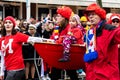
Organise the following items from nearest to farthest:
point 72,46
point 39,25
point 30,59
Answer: point 72,46, point 30,59, point 39,25

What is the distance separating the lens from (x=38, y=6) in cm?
3161

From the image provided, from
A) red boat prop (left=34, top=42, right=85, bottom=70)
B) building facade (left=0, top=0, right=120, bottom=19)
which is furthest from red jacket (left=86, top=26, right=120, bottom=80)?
building facade (left=0, top=0, right=120, bottom=19)

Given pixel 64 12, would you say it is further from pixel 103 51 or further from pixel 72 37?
pixel 103 51

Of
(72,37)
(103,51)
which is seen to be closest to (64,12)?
(72,37)

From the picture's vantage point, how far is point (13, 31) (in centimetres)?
816

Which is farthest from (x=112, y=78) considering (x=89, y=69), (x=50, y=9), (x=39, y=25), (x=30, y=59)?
(x=50, y=9)

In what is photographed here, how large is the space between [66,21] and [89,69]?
232cm

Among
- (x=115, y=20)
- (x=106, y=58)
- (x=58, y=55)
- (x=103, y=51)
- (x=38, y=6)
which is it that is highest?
(x=38, y=6)

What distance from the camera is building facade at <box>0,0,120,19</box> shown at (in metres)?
28.7

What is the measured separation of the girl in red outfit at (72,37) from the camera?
25.8 feet

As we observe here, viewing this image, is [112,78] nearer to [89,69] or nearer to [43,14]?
[89,69]

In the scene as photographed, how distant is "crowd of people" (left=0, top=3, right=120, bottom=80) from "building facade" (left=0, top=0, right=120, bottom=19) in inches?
632

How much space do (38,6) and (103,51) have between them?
84.6 feet

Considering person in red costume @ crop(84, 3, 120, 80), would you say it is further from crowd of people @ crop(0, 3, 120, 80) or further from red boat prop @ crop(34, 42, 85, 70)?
red boat prop @ crop(34, 42, 85, 70)
